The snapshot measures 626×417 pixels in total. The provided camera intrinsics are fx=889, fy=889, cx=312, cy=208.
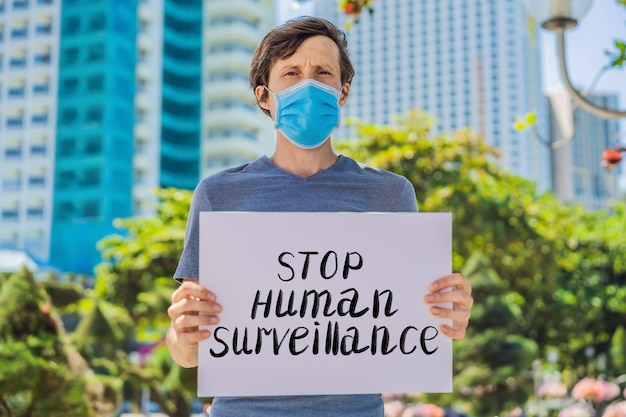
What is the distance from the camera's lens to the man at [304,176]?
2.11 meters

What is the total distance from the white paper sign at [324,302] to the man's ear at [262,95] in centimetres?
39

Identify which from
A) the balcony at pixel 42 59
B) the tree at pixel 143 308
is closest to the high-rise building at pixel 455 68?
the balcony at pixel 42 59

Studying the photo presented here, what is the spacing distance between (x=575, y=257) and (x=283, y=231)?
61.5ft

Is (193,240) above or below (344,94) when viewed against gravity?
below

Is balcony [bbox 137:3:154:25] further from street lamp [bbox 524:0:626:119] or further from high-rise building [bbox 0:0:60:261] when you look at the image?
street lamp [bbox 524:0:626:119]

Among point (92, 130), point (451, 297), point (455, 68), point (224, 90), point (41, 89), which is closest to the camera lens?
point (451, 297)

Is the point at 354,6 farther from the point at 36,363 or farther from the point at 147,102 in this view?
the point at 147,102

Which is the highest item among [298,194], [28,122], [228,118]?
[228,118]

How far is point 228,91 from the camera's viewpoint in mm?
59906

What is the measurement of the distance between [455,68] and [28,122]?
10220 cm

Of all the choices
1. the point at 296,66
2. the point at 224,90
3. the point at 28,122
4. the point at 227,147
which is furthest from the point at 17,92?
the point at 296,66

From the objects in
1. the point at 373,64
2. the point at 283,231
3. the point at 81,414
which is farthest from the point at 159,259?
the point at 373,64

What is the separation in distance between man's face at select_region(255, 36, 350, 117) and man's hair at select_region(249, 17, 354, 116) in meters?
0.01

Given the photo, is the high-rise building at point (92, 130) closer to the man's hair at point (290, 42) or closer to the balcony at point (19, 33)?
the balcony at point (19, 33)
